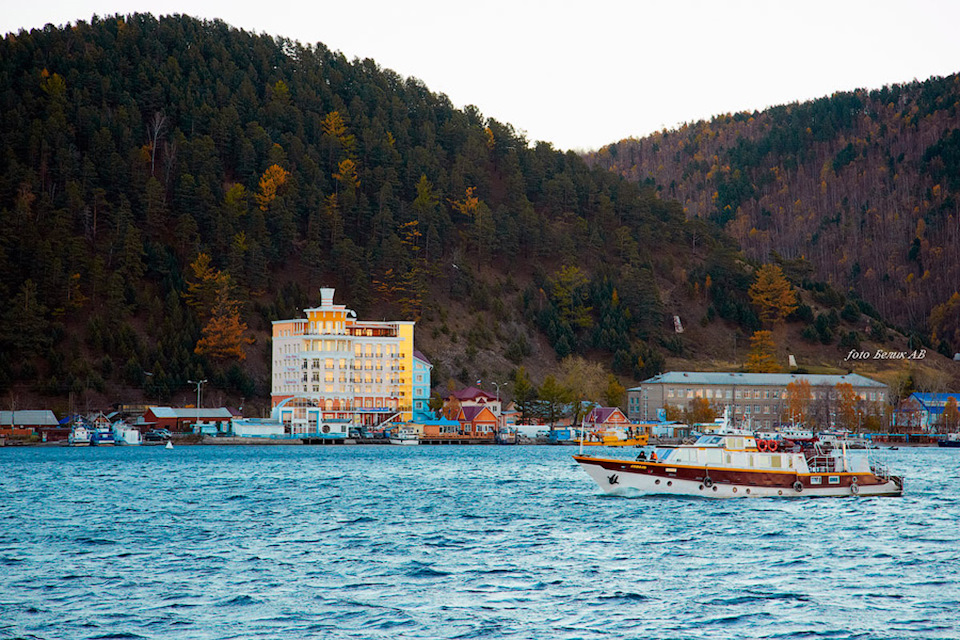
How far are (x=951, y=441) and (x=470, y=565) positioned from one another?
148 metres

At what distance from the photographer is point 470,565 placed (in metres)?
41.5

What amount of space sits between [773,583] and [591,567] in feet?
20.2

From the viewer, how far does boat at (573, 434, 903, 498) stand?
61594 millimetres

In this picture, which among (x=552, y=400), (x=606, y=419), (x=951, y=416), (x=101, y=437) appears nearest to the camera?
(x=101, y=437)

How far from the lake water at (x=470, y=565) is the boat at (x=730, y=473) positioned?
937 millimetres

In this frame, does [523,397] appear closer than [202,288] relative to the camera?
Yes

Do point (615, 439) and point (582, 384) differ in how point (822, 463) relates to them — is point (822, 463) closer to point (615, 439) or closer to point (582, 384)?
point (615, 439)

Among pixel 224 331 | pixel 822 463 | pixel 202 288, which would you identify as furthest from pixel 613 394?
pixel 822 463

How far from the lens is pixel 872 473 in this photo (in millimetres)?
65188

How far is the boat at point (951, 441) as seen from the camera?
173 metres

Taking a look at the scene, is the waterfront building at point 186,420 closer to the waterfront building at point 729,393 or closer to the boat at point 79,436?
the boat at point 79,436

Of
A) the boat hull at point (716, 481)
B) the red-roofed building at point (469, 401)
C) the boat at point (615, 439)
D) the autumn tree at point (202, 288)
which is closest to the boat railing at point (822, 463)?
the boat hull at point (716, 481)

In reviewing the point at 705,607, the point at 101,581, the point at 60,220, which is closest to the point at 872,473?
the point at 705,607

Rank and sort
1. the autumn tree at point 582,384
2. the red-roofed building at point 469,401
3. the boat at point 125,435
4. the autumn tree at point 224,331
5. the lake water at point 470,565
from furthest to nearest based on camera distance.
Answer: the autumn tree at point 582,384 < the red-roofed building at point 469,401 < the autumn tree at point 224,331 < the boat at point 125,435 < the lake water at point 470,565
